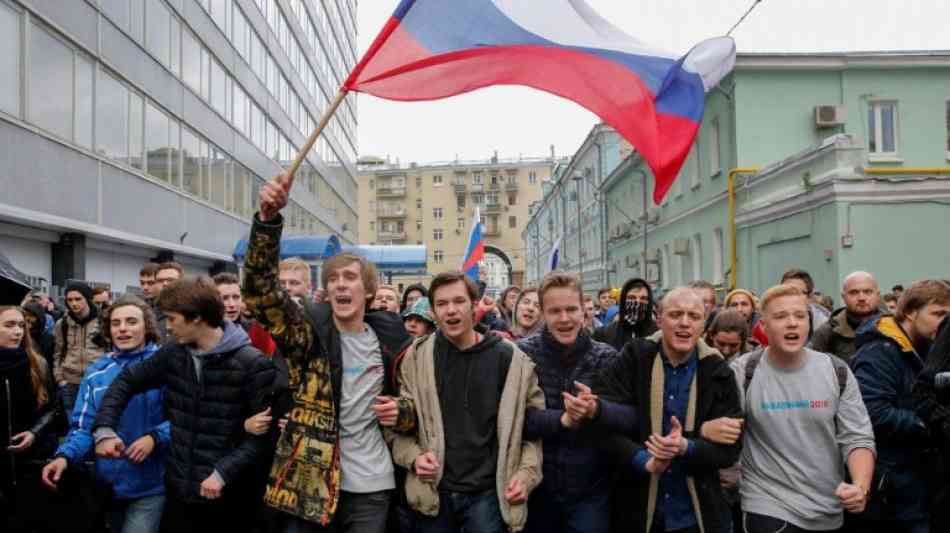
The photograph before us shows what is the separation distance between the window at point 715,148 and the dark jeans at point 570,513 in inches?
903

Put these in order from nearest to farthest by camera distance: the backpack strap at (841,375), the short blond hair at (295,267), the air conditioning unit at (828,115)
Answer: the backpack strap at (841,375) → the short blond hair at (295,267) → the air conditioning unit at (828,115)

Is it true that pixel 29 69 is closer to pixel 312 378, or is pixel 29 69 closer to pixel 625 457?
pixel 312 378

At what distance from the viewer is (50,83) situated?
15008 mm

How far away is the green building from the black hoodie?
50.9 ft

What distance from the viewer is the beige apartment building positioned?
10112 cm

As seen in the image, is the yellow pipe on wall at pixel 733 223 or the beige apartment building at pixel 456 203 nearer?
the yellow pipe on wall at pixel 733 223

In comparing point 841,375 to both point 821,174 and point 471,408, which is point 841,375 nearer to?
point 471,408

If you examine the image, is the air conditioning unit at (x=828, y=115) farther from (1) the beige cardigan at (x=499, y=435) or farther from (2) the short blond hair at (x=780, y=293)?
(1) the beige cardigan at (x=499, y=435)

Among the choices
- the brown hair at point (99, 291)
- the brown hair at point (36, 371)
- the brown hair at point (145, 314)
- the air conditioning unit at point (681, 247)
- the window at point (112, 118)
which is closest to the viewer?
the brown hair at point (145, 314)

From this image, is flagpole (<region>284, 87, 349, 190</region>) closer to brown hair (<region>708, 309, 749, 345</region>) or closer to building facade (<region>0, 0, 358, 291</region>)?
brown hair (<region>708, 309, 749, 345</region>)

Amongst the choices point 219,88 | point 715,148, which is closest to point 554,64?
point 715,148

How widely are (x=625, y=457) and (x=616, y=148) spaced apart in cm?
4513

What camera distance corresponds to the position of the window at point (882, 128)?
74.8 feet

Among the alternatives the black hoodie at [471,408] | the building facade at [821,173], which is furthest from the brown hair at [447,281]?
the building facade at [821,173]
